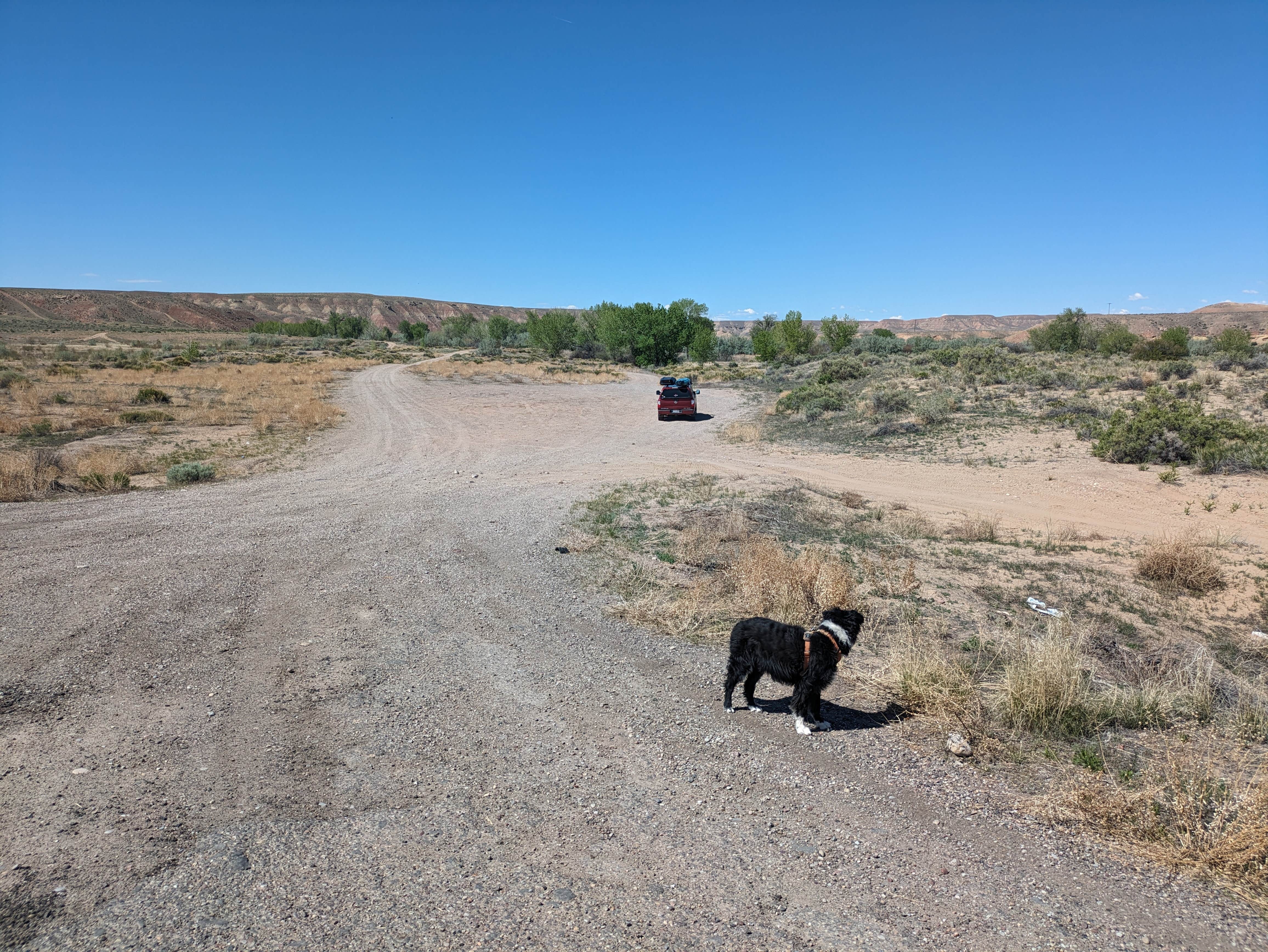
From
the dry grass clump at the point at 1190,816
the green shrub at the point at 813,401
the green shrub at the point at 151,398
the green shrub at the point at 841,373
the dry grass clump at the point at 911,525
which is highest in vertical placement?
the green shrub at the point at 841,373

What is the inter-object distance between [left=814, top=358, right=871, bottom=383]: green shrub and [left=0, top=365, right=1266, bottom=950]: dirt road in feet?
101

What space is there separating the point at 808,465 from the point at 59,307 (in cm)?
16085

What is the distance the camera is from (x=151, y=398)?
28.6 meters

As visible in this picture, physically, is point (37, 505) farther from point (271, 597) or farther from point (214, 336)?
point (214, 336)

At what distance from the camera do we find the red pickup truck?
28938mm

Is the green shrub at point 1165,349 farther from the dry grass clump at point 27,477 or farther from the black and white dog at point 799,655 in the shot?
the dry grass clump at point 27,477

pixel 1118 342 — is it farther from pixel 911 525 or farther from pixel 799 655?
pixel 799 655

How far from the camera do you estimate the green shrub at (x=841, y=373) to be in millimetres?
36344

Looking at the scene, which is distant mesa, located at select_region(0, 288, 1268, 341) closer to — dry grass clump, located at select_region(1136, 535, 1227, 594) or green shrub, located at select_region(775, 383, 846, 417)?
green shrub, located at select_region(775, 383, 846, 417)

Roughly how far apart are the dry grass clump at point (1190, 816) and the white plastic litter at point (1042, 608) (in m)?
3.99

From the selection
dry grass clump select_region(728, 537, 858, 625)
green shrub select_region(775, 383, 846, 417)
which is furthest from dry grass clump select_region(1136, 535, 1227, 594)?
green shrub select_region(775, 383, 846, 417)

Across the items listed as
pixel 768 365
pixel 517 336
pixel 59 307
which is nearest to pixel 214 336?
pixel 59 307

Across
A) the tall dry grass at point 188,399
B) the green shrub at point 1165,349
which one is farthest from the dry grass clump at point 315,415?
the green shrub at point 1165,349

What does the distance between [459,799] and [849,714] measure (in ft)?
10.0
